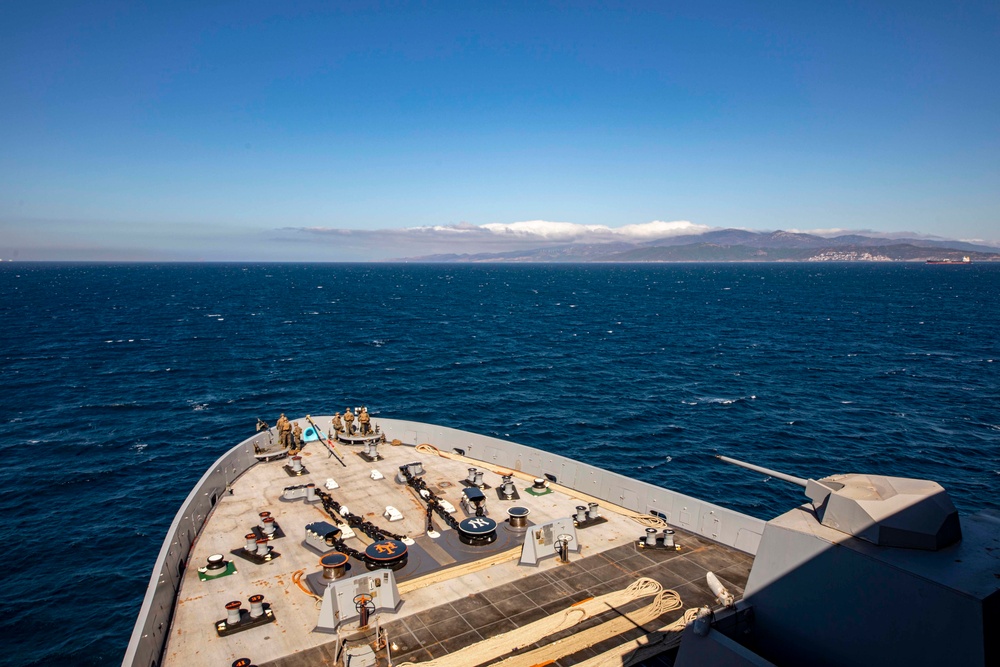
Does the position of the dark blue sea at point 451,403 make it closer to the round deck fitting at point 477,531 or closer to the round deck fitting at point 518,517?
the round deck fitting at point 477,531

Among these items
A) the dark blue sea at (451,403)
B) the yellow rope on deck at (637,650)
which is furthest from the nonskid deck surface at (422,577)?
the dark blue sea at (451,403)

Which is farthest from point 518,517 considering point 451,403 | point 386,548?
point 451,403

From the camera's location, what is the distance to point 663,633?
54.1 feet

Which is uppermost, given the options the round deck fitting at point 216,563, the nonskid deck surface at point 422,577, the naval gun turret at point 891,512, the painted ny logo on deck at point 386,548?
the naval gun turret at point 891,512

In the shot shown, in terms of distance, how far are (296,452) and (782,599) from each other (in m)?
26.8

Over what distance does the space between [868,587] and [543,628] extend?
8823 mm

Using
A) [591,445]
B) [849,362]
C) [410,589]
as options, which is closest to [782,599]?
Answer: [410,589]

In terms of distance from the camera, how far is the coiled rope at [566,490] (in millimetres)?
24781

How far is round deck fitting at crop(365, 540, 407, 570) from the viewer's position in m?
20.2

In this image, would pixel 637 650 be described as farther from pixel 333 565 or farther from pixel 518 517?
pixel 333 565

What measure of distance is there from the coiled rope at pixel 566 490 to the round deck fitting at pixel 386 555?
30.7 feet

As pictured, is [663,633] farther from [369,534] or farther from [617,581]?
[369,534]

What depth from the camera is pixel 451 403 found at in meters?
65.6

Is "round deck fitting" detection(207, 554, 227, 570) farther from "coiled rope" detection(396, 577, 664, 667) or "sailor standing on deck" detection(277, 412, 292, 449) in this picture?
"sailor standing on deck" detection(277, 412, 292, 449)
